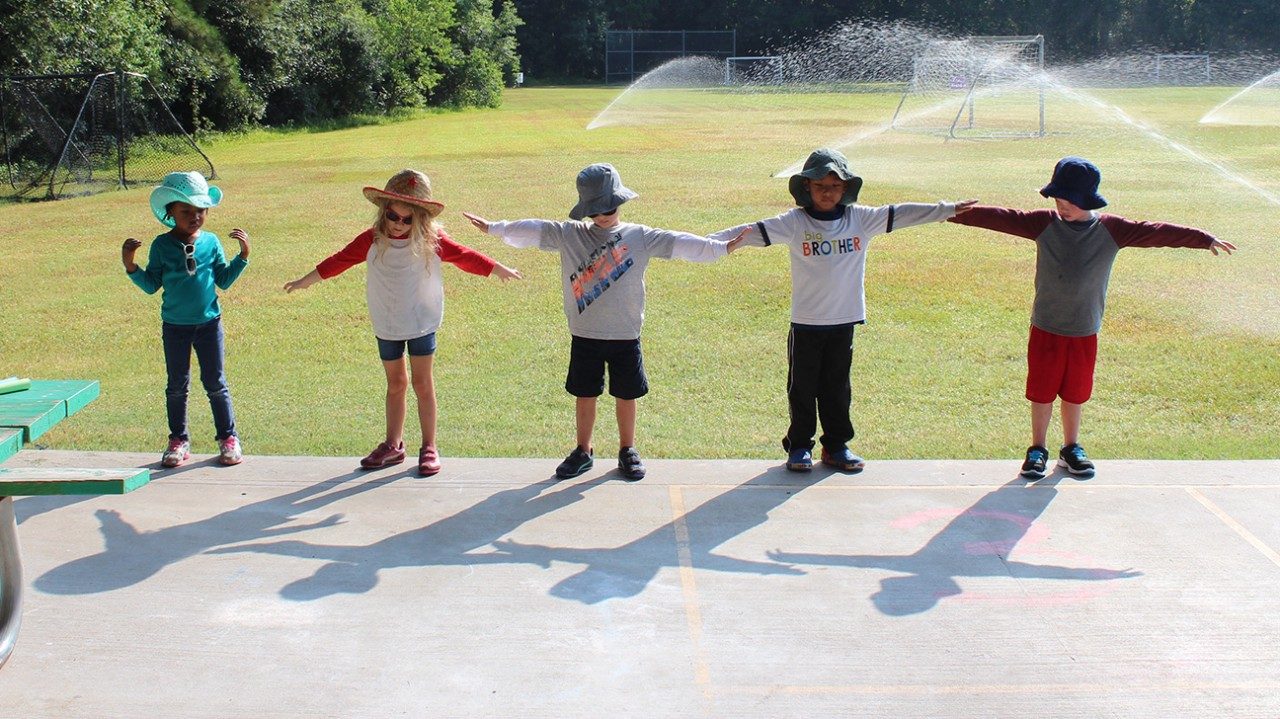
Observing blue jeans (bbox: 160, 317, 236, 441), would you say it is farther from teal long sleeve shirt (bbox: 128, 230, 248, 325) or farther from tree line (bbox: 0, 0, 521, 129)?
tree line (bbox: 0, 0, 521, 129)

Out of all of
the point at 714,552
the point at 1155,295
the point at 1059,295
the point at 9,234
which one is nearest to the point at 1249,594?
the point at 1059,295

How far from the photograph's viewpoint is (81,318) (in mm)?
9680

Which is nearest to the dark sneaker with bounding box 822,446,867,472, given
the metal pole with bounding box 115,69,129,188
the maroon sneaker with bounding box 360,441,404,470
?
the maroon sneaker with bounding box 360,441,404,470

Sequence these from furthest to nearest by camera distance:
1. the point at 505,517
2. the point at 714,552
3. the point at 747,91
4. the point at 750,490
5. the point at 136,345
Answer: the point at 747,91 < the point at 136,345 < the point at 750,490 < the point at 505,517 < the point at 714,552

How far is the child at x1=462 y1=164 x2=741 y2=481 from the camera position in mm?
5551

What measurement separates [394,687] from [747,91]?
5074cm

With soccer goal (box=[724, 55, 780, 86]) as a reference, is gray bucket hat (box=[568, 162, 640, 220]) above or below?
below

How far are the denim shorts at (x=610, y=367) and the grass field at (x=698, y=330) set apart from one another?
0.70 metres

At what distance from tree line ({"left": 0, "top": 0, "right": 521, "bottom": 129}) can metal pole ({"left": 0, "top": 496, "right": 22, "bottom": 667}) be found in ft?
71.1

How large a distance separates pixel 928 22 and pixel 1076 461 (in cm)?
6547

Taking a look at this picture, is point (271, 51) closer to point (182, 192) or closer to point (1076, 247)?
point (182, 192)

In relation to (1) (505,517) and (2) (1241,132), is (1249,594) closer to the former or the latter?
(1) (505,517)

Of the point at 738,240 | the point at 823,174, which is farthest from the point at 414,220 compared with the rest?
the point at 823,174

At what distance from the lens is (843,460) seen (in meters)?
5.88
